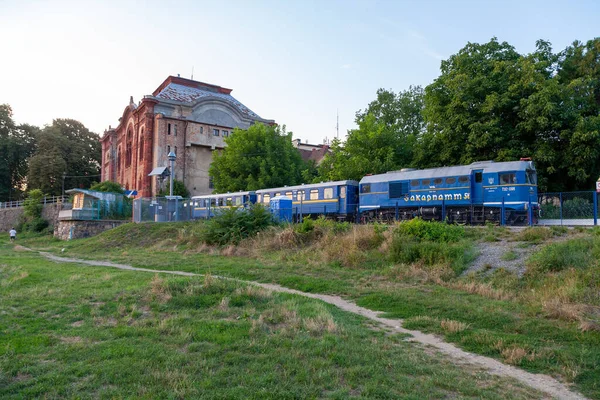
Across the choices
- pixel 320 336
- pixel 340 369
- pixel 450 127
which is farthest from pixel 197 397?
pixel 450 127

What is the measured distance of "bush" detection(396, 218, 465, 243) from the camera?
1574 cm

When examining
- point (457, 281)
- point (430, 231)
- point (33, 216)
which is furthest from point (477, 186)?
point (33, 216)

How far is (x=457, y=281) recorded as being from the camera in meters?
12.2

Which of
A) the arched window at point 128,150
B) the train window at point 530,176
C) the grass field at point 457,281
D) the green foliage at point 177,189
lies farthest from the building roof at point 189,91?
the train window at point 530,176

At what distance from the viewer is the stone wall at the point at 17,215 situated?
41419 mm

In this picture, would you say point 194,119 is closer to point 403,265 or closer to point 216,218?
point 216,218

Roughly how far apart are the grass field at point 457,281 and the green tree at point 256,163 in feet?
67.6

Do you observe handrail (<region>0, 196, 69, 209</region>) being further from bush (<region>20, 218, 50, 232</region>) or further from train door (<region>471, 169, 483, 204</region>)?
train door (<region>471, 169, 483, 204</region>)

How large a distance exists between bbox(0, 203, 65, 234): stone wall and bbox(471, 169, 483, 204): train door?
106ft

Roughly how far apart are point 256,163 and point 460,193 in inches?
894

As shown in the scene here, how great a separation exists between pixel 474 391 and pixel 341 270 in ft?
31.1

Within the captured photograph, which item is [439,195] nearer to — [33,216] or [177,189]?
[177,189]

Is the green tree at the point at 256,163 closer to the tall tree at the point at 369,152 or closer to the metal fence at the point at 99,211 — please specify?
the tall tree at the point at 369,152

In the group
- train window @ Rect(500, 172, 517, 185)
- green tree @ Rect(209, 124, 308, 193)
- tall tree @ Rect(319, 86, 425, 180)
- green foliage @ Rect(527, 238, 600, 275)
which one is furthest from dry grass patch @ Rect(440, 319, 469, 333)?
green tree @ Rect(209, 124, 308, 193)
